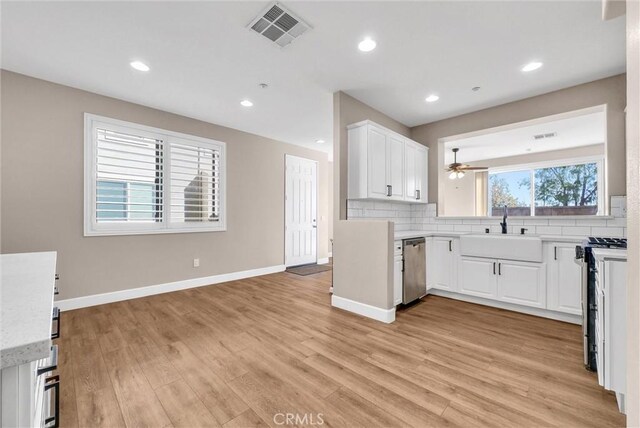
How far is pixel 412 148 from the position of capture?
4.07m

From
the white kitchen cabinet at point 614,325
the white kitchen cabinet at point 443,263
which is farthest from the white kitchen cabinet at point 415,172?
the white kitchen cabinet at point 614,325

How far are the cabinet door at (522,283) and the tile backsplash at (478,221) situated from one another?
2.28ft

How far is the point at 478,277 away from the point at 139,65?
4.52 m

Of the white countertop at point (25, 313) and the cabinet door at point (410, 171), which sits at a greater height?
the cabinet door at point (410, 171)

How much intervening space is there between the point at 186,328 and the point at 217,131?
3161 mm

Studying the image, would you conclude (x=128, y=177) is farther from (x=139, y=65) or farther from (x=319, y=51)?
(x=319, y=51)

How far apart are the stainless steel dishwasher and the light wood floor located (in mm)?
250

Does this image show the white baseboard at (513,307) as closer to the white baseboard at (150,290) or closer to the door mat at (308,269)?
the door mat at (308,269)

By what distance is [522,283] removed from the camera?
3.00 m

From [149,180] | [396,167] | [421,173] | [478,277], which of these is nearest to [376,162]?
[396,167]

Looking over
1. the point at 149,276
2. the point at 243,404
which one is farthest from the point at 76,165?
the point at 243,404

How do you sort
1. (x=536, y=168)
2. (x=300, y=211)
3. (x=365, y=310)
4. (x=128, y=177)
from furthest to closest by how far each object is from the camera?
(x=536, y=168) → (x=300, y=211) → (x=128, y=177) → (x=365, y=310)

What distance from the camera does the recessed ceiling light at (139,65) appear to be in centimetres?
270

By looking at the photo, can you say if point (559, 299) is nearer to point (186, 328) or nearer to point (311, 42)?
point (311, 42)
